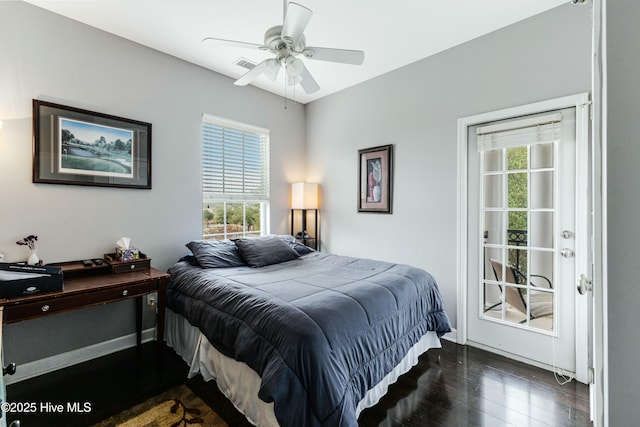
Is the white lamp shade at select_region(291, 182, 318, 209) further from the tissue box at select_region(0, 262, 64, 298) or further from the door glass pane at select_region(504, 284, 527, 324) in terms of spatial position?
the tissue box at select_region(0, 262, 64, 298)

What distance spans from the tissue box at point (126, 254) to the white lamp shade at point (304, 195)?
210cm

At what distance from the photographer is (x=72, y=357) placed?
2.38 meters

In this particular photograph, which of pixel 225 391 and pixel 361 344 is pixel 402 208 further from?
pixel 225 391

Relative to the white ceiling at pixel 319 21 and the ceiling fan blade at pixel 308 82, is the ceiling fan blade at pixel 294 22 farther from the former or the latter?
the white ceiling at pixel 319 21

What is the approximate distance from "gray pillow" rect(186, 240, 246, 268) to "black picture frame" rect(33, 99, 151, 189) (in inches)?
31.7

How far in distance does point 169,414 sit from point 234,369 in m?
0.51

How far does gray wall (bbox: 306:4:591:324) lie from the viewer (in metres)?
2.33

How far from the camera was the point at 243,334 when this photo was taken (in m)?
1.69

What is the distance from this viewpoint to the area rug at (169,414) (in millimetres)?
1740

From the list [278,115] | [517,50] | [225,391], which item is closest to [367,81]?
[278,115]

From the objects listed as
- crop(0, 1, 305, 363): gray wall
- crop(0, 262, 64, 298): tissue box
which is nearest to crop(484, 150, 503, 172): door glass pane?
crop(0, 1, 305, 363): gray wall

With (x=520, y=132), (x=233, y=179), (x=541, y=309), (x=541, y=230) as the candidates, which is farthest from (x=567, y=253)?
(x=233, y=179)

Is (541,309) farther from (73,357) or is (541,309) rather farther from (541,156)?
(73,357)

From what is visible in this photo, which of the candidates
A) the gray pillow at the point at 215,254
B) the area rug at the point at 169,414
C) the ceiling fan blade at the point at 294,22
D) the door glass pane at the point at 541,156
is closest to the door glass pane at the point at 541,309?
the door glass pane at the point at 541,156
